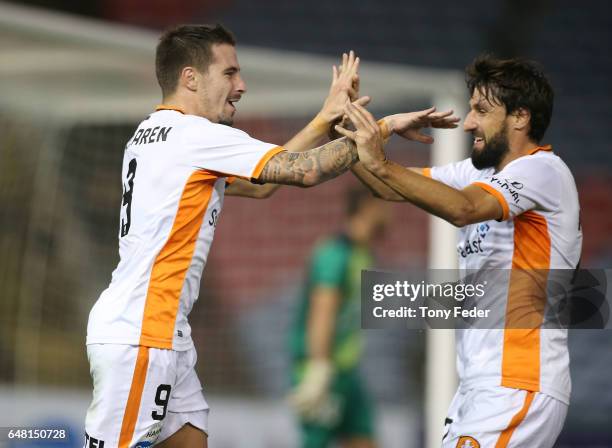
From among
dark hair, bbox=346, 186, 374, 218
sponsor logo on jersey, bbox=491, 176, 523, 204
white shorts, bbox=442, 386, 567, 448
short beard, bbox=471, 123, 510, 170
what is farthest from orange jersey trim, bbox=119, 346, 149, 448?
dark hair, bbox=346, 186, 374, 218

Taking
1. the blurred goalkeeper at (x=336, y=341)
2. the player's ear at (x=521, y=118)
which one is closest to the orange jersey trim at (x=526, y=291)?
the player's ear at (x=521, y=118)

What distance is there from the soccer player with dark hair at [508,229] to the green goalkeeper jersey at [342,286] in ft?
10.7

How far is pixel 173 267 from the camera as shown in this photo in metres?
3.74

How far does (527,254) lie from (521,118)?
0.54 meters

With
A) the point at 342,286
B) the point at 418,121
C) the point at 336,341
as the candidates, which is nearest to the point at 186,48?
the point at 418,121

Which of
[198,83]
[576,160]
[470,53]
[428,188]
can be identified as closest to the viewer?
[428,188]

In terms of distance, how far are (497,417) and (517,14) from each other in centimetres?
939

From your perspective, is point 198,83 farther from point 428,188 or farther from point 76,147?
point 76,147

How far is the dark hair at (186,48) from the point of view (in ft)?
13.0

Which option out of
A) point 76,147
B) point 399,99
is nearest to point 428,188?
point 399,99

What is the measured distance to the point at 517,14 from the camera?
12469mm

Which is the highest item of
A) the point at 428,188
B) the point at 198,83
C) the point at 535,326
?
the point at 198,83

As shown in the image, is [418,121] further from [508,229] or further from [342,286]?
[342,286]

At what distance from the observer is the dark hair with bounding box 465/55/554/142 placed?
4.07 m
